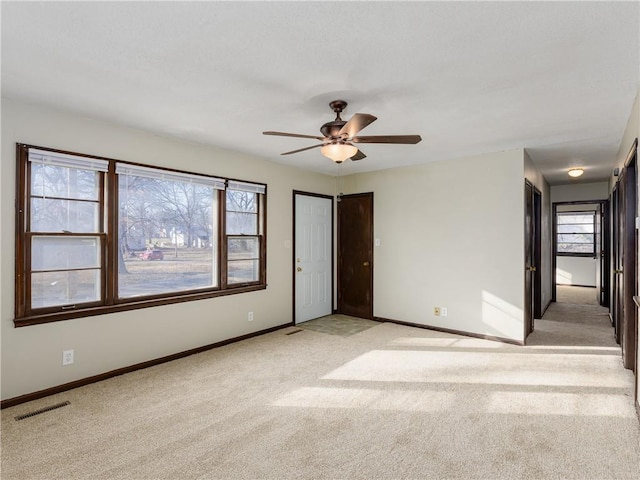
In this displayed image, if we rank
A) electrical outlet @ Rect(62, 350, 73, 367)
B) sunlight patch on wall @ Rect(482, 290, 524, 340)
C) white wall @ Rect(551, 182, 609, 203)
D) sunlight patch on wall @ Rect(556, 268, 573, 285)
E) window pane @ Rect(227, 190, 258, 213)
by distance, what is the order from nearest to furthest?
1. electrical outlet @ Rect(62, 350, 73, 367)
2. sunlight patch on wall @ Rect(482, 290, 524, 340)
3. window pane @ Rect(227, 190, 258, 213)
4. white wall @ Rect(551, 182, 609, 203)
5. sunlight patch on wall @ Rect(556, 268, 573, 285)

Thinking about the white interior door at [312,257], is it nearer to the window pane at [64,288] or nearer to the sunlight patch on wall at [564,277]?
the window pane at [64,288]

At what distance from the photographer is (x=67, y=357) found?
307 cm

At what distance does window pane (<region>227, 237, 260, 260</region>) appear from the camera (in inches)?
178

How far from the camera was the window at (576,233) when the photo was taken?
897 centimetres

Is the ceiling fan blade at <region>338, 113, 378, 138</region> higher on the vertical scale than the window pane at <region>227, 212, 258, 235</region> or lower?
higher

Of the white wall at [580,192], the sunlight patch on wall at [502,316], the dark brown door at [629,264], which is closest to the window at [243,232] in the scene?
the sunlight patch on wall at [502,316]

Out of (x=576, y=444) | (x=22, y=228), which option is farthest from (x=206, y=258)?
(x=576, y=444)

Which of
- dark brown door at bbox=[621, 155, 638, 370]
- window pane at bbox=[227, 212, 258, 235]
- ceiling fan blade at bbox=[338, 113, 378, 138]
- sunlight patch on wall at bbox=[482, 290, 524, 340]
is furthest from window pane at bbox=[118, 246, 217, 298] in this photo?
dark brown door at bbox=[621, 155, 638, 370]

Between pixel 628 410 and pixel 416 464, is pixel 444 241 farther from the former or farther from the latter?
pixel 416 464

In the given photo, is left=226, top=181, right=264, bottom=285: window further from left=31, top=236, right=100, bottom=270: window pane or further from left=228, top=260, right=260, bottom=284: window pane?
left=31, top=236, right=100, bottom=270: window pane

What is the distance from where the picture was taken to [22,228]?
9.27 feet

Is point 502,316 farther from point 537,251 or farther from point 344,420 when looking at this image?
point 344,420

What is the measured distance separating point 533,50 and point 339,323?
4.22 meters

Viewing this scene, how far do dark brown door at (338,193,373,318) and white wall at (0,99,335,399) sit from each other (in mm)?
1211
